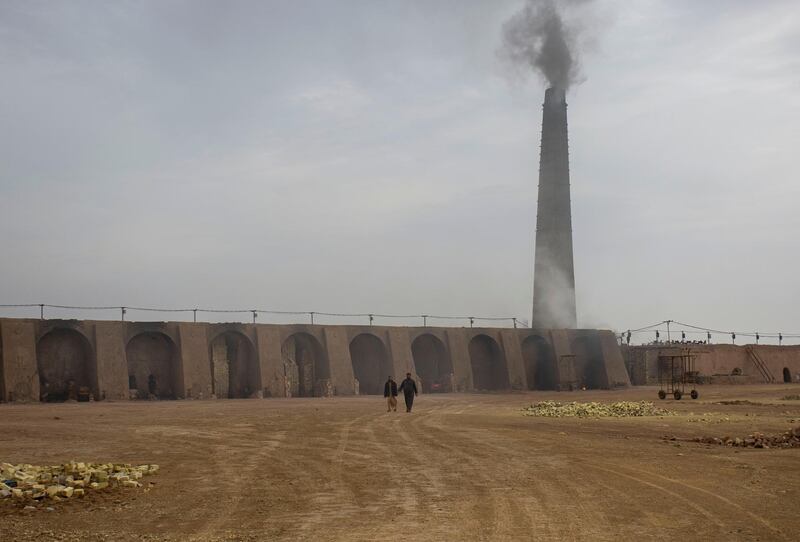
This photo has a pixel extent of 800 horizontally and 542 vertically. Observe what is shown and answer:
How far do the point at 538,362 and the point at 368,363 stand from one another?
11482mm

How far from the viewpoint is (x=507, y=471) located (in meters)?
12.7

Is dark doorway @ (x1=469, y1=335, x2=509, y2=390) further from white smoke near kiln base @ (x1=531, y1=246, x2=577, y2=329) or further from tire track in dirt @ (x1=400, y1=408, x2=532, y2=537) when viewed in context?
tire track in dirt @ (x1=400, y1=408, x2=532, y2=537)

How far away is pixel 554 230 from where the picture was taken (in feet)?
180

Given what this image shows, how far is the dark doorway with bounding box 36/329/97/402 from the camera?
33.8 m

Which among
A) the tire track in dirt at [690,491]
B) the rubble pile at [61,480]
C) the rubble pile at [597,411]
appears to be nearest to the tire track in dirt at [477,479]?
the tire track in dirt at [690,491]

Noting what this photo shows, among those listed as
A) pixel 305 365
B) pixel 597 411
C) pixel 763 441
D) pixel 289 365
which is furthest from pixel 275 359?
pixel 763 441

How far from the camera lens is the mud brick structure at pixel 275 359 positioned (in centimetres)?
3375

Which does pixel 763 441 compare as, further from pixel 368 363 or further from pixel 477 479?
pixel 368 363

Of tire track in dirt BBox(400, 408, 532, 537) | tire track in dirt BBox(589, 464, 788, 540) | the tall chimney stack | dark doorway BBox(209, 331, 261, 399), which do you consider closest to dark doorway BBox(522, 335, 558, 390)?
the tall chimney stack

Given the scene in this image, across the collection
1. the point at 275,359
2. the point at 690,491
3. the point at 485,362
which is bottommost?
the point at 485,362

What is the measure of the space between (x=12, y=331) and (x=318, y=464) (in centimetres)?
2285

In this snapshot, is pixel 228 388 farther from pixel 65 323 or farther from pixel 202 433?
pixel 202 433

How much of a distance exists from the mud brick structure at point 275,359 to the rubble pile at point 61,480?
2203cm

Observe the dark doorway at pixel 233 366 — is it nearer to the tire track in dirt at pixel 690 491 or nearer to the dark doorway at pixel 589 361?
the dark doorway at pixel 589 361
